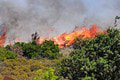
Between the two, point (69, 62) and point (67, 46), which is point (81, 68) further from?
point (67, 46)

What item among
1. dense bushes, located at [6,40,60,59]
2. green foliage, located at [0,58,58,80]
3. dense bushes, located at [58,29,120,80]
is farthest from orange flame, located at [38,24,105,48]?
dense bushes, located at [58,29,120,80]

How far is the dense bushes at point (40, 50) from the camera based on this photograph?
54.3m

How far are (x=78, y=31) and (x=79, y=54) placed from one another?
192ft

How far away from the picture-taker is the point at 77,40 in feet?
218

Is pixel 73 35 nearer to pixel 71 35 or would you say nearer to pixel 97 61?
pixel 71 35

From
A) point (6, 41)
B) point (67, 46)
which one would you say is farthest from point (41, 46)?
point (6, 41)

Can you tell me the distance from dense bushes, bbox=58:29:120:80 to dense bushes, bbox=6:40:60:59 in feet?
113

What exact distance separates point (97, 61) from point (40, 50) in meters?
40.4

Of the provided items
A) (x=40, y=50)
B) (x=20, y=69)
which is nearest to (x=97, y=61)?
(x=20, y=69)

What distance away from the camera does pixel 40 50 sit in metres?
56.8

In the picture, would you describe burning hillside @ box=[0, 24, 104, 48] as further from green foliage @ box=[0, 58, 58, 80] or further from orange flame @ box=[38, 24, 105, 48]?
green foliage @ box=[0, 58, 58, 80]

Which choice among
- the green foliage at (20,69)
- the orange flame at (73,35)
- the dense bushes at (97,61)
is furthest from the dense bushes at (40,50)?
the dense bushes at (97,61)

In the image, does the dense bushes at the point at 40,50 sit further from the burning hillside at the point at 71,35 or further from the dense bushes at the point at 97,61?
the dense bushes at the point at 97,61

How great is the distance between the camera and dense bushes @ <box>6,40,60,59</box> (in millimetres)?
54287
